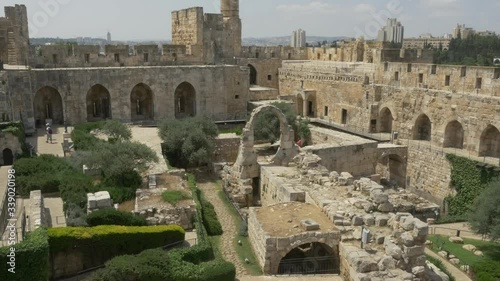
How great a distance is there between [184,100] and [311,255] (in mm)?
Answer: 16796

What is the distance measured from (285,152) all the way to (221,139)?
428 centimetres

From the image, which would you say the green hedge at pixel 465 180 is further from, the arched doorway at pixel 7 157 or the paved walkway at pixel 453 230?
the arched doorway at pixel 7 157

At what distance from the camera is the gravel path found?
11.8 meters

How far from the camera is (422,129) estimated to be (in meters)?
23.7

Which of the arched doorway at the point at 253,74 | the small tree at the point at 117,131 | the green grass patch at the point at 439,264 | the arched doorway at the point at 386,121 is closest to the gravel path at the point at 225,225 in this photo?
the small tree at the point at 117,131

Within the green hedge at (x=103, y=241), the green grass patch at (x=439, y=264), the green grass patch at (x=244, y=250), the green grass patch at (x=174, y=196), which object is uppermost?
the green grass patch at (x=174, y=196)

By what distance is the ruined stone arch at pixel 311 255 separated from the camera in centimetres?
1077

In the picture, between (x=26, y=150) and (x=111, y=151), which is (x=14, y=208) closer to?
(x=111, y=151)

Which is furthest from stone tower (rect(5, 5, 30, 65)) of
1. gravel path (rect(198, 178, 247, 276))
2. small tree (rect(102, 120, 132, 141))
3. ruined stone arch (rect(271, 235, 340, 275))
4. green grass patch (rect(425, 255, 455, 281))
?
green grass patch (rect(425, 255, 455, 281))

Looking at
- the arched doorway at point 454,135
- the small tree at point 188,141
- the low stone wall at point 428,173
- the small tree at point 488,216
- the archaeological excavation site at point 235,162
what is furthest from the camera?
the arched doorway at point 454,135

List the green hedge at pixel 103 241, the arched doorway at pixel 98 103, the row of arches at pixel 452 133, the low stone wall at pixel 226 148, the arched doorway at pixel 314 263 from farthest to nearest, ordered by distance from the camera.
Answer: the arched doorway at pixel 98 103, the low stone wall at pixel 226 148, the row of arches at pixel 452 133, the arched doorway at pixel 314 263, the green hedge at pixel 103 241

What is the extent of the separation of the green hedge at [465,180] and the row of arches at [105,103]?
44.7ft

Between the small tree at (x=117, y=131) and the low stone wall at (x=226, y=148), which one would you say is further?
the low stone wall at (x=226, y=148)

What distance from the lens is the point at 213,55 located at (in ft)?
92.7
